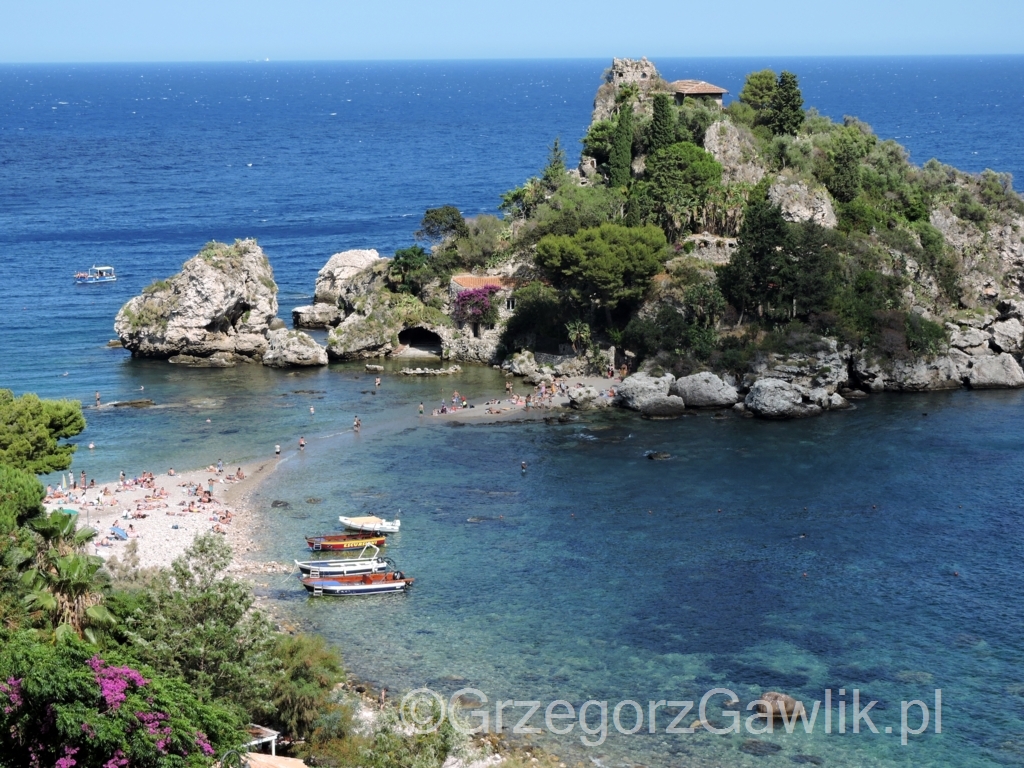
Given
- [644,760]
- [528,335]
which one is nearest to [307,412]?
[528,335]

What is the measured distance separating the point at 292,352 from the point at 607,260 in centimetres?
2265

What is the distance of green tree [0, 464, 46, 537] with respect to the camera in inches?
1547

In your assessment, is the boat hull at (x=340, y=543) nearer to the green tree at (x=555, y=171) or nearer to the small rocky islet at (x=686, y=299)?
the small rocky islet at (x=686, y=299)

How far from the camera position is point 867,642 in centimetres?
4566

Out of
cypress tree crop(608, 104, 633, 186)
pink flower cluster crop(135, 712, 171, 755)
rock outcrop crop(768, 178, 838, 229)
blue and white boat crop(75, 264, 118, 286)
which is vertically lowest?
blue and white boat crop(75, 264, 118, 286)

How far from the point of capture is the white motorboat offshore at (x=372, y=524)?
180 ft

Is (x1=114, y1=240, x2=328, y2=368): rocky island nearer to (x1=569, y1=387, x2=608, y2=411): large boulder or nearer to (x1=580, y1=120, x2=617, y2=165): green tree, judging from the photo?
(x1=569, y1=387, x2=608, y2=411): large boulder

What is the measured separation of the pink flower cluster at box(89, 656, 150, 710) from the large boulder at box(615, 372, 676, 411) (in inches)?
1814

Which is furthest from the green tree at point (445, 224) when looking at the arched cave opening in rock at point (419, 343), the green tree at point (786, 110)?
the green tree at point (786, 110)

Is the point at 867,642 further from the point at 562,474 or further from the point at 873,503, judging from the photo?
the point at 562,474

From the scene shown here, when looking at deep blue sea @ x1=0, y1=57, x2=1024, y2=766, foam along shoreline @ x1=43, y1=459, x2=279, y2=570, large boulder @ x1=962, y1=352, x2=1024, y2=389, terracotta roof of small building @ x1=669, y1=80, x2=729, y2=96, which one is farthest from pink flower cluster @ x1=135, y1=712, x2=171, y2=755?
terracotta roof of small building @ x1=669, y1=80, x2=729, y2=96

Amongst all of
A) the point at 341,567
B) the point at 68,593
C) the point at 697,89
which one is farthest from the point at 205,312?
the point at 68,593

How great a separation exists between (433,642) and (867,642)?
53.4 ft

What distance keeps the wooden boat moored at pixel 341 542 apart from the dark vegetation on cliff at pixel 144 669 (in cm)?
977
